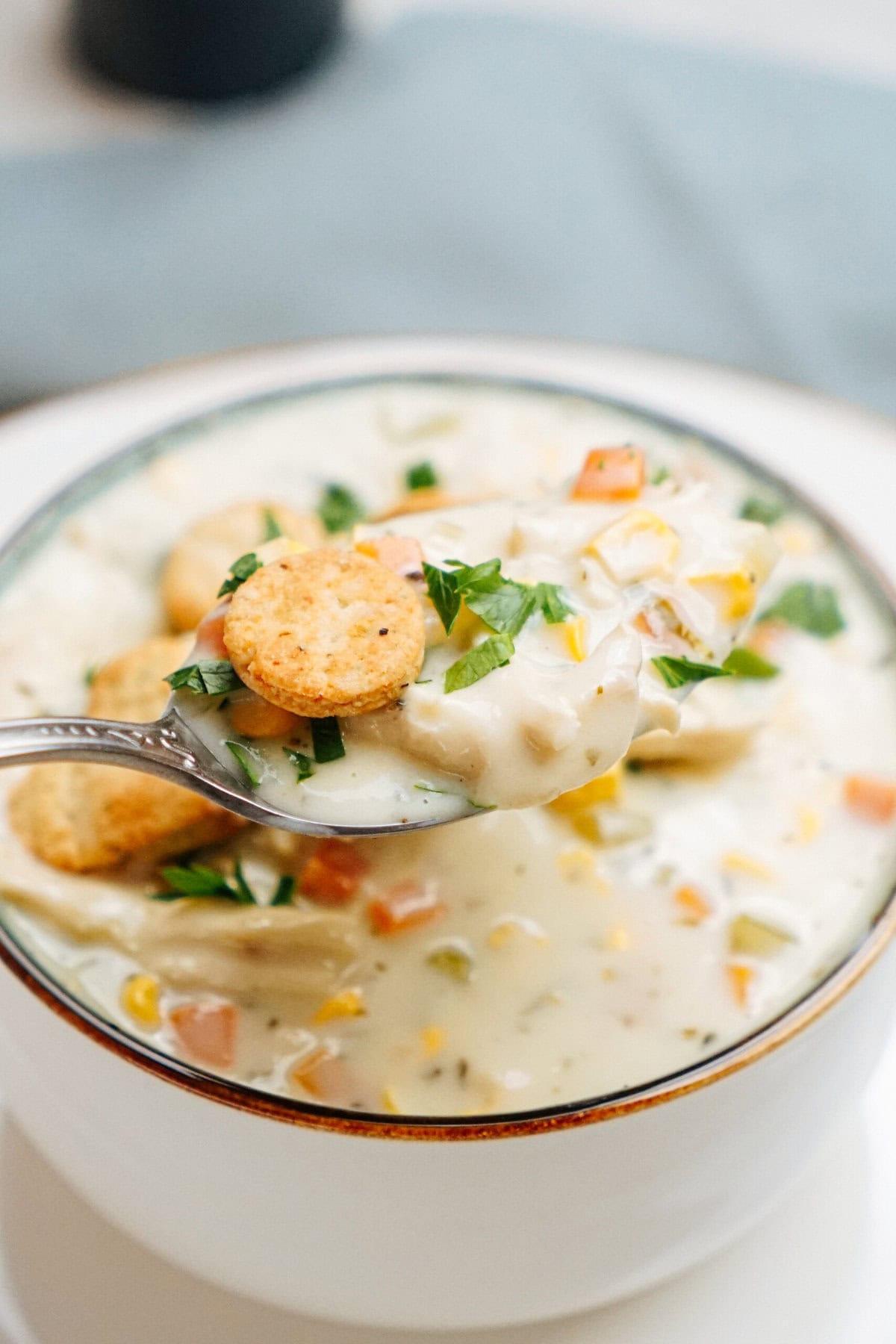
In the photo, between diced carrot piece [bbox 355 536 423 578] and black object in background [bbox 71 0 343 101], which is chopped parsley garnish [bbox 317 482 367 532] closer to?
diced carrot piece [bbox 355 536 423 578]

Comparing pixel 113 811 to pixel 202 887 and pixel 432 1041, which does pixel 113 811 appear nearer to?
pixel 202 887

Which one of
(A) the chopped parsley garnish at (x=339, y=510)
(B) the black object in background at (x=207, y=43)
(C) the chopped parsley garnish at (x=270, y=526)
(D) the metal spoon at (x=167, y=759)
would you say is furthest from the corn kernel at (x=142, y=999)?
(B) the black object in background at (x=207, y=43)

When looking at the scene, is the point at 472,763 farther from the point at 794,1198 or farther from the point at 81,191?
the point at 81,191

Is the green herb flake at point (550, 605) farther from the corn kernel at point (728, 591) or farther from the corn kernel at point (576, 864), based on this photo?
the corn kernel at point (576, 864)

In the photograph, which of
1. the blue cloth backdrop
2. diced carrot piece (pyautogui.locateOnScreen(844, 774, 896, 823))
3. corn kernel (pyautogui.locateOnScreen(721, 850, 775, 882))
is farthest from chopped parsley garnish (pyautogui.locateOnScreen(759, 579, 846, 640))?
the blue cloth backdrop

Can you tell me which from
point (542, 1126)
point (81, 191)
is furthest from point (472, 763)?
point (81, 191)

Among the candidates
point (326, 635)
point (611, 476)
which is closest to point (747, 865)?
point (611, 476)
